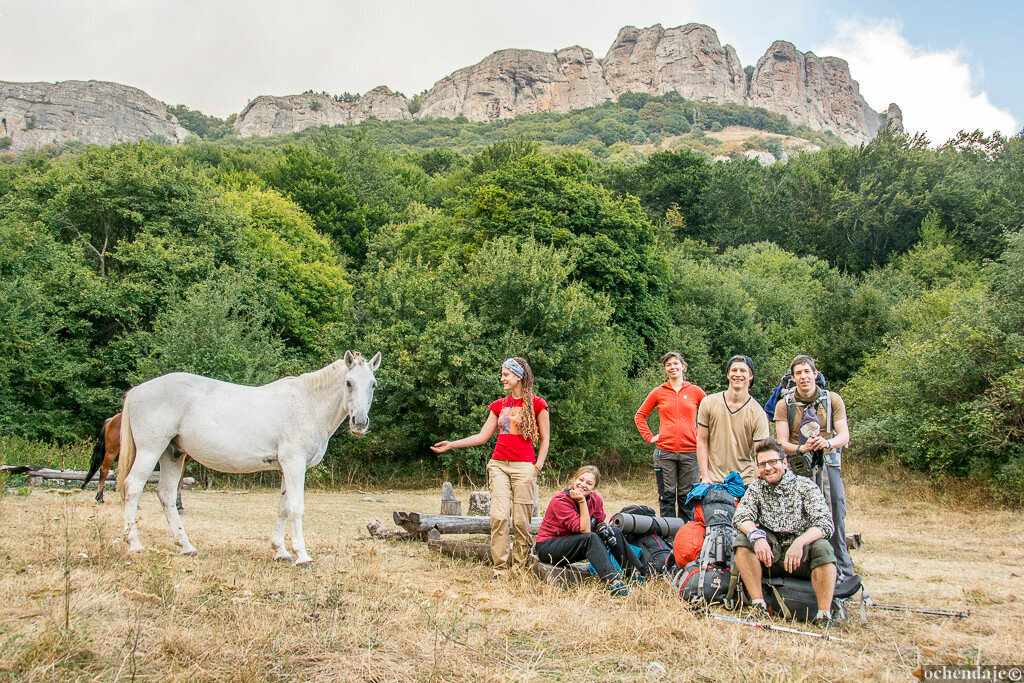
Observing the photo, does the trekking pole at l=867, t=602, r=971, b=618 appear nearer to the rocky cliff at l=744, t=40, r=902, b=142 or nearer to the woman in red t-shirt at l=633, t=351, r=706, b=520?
the woman in red t-shirt at l=633, t=351, r=706, b=520

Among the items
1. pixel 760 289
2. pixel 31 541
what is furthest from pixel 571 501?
pixel 760 289

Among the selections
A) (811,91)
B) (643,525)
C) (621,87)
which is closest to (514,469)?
(643,525)

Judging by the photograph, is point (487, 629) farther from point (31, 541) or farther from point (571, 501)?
point (31, 541)

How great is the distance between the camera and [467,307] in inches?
910

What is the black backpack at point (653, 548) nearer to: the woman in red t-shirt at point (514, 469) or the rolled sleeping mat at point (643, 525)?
the rolled sleeping mat at point (643, 525)

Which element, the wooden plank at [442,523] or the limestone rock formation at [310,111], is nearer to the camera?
the wooden plank at [442,523]

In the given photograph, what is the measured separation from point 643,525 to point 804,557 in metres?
1.82

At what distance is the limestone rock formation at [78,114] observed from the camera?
80.7 metres

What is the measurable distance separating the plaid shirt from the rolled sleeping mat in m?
1.40

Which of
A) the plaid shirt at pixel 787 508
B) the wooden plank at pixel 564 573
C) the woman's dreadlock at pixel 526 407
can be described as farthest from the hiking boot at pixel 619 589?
the woman's dreadlock at pixel 526 407

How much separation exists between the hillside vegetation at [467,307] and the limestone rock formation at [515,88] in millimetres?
121880

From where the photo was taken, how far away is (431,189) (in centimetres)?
5550

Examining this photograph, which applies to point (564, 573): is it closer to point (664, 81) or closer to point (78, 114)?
point (78, 114)

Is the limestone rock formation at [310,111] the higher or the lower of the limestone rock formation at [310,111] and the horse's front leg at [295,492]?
the higher
